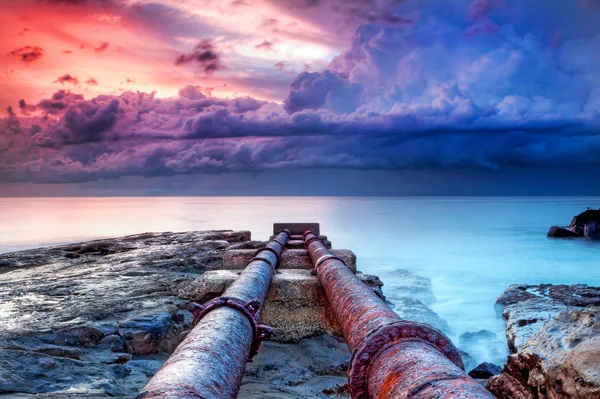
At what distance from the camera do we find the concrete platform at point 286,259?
8.17m

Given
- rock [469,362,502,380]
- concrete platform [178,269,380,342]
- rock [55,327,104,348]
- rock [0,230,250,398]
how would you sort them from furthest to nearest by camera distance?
1. rock [469,362,502,380]
2. concrete platform [178,269,380,342]
3. rock [55,327,104,348]
4. rock [0,230,250,398]

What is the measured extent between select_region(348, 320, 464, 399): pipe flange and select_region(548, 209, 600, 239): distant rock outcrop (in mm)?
29720

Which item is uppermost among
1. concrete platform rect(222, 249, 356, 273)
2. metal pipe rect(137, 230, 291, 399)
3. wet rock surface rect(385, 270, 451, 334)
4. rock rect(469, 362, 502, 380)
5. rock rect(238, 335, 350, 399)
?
metal pipe rect(137, 230, 291, 399)

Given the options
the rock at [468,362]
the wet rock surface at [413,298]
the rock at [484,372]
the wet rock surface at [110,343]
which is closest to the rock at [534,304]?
the rock at [484,372]

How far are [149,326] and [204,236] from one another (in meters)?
10.2

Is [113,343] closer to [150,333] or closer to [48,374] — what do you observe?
A: [150,333]

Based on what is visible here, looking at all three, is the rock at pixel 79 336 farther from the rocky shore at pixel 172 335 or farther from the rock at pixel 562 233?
the rock at pixel 562 233

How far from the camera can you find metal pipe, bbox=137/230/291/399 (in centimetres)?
222

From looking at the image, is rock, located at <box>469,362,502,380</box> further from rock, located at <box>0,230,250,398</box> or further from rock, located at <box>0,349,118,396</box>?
rock, located at <box>0,349,118,396</box>

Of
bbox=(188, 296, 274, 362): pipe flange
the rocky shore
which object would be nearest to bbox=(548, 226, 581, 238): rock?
the rocky shore

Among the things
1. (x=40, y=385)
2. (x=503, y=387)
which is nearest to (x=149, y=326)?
(x=40, y=385)

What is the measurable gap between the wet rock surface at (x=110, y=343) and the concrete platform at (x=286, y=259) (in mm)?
914

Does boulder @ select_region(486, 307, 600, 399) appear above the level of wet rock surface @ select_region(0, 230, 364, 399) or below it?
above

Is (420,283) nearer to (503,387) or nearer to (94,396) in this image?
(503,387)
